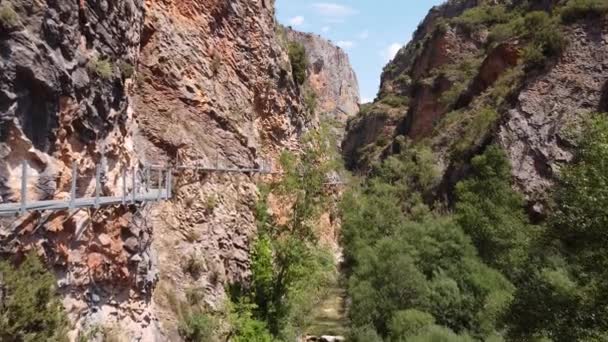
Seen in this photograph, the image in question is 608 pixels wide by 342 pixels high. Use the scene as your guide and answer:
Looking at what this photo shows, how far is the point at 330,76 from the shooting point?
11794 cm

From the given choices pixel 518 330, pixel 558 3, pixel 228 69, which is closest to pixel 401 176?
pixel 558 3

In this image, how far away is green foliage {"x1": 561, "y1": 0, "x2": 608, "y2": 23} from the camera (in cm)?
3150

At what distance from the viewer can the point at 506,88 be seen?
36062mm

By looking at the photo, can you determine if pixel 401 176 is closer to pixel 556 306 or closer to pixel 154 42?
pixel 154 42

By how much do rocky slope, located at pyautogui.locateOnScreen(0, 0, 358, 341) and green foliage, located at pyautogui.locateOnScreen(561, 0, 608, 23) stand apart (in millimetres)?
18093

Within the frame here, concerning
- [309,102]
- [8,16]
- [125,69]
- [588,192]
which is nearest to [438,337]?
[588,192]

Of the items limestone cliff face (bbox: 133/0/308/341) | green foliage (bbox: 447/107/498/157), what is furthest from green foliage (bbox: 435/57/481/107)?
limestone cliff face (bbox: 133/0/308/341)

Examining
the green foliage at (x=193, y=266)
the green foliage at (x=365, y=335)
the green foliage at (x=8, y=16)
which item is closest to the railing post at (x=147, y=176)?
the green foliage at (x=193, y=266)

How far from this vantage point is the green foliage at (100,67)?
11.5 metres

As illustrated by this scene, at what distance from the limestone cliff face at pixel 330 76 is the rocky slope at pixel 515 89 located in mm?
49684

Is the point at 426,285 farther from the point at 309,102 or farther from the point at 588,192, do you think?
the point at 309,102

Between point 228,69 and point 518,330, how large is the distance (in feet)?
53.1

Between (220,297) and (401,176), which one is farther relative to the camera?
(401,176)

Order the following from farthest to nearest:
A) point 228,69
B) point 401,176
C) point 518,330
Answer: point 401,176 → point 228,69 → point 518,330
